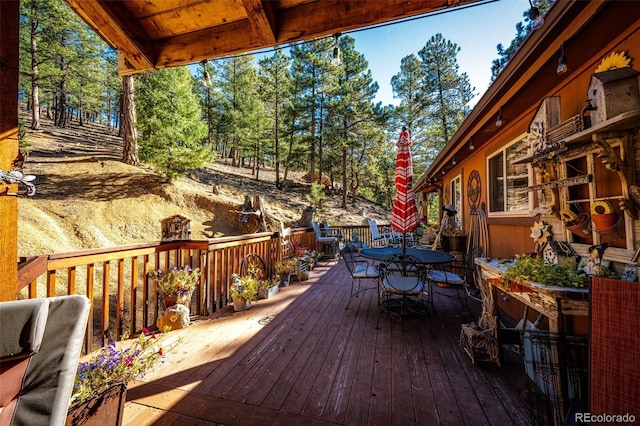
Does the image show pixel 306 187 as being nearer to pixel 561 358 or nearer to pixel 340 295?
pixel 340 295

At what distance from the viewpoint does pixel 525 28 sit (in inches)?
373

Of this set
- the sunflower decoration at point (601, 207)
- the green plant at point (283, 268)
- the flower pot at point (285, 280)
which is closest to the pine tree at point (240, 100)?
the green plant at point (283, 268)

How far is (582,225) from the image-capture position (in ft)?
6.33

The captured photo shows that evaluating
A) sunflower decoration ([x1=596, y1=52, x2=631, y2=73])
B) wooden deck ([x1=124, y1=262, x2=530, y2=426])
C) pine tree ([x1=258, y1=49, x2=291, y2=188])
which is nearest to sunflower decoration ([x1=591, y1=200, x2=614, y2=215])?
sunflower decoration ([x1=596, y1=52, x2=631, y2=73])

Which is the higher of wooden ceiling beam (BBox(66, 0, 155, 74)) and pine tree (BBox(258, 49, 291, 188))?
pine tree (BBox(258, 49, 291, 188))

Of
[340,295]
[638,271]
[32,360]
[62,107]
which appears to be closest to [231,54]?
[32,360]

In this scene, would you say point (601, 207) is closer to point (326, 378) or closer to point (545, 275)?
point (545, 275)

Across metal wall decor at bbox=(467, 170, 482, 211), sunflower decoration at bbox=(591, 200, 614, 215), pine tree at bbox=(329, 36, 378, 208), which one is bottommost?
sunflower decoration at bbox=(591, 200, 614, 215)

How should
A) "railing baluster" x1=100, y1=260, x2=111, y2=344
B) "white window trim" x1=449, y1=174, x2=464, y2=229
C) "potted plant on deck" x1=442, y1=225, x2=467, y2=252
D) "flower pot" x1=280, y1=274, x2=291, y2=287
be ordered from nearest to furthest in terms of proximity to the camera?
"railing baluster" x1=100, y1=260, x2=111, y2=344
"flower pot" x1=280, y1=274, x2=291, y2=287
"potted plant on deck" x1=442, y1=225, x2=467, y2=252
"white window trim" x1=449, y1=174, x2=464, y2=229

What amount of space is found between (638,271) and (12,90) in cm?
363

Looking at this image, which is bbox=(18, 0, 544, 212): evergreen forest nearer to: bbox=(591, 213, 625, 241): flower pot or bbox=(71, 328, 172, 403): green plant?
bbox=(71, 328, 172, 403): green plant

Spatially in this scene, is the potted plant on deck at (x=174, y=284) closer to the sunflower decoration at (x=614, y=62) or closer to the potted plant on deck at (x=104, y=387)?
the potted plant on deck at (x=104, y=387)

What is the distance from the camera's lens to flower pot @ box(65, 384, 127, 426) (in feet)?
3.63

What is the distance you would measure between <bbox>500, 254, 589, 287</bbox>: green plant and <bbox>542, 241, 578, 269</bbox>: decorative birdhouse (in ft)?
0.26
